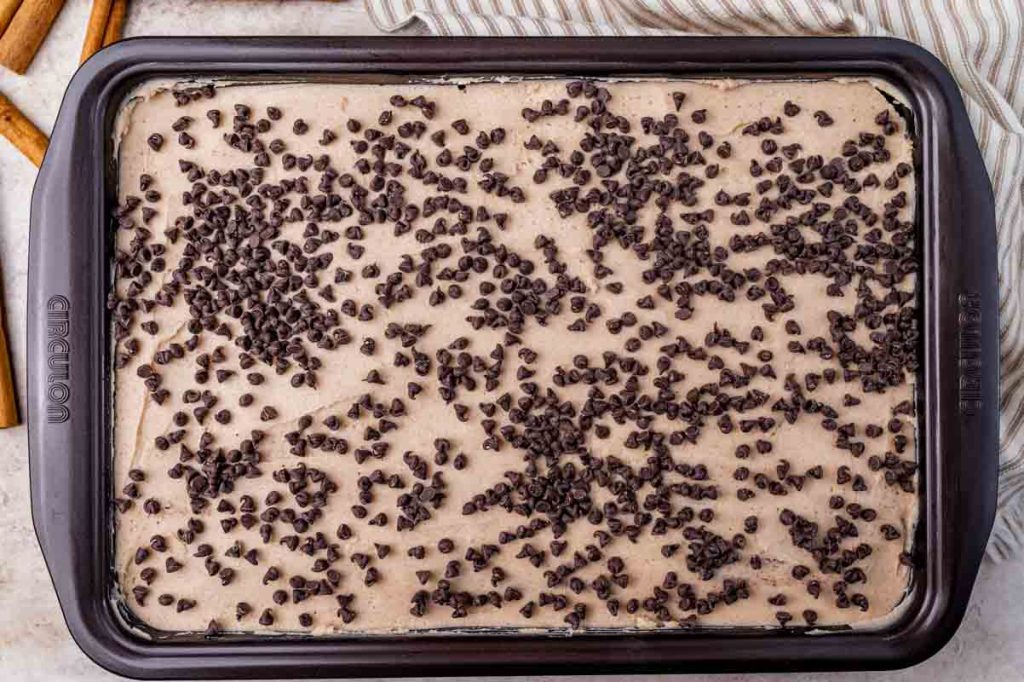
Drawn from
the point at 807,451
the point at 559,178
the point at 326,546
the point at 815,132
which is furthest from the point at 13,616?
the point at 815,132

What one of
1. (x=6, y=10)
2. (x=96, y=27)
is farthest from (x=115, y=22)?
(x=6, y=10)

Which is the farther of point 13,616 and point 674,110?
point 13,616

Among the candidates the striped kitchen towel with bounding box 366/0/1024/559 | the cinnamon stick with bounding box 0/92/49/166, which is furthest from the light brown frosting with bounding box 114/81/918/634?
the cinnamon stick with bounding box 0/92/49/166

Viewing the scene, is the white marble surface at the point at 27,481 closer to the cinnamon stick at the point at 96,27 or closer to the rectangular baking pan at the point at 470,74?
the cinnamon stick at the point at 96,27

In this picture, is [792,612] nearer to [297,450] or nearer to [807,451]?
[807,451]

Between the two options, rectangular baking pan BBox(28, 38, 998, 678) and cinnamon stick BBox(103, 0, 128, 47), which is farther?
cinnamon stick BBox(103, 0, 128, 47)

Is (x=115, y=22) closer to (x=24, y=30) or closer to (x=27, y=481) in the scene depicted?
(x=24, y=30)

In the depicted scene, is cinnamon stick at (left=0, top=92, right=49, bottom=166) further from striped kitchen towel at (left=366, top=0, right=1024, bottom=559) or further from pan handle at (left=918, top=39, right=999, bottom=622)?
pan handle at (left=918, top=39, right=999, bottom=622)

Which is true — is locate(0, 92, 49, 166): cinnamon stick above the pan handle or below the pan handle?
below
